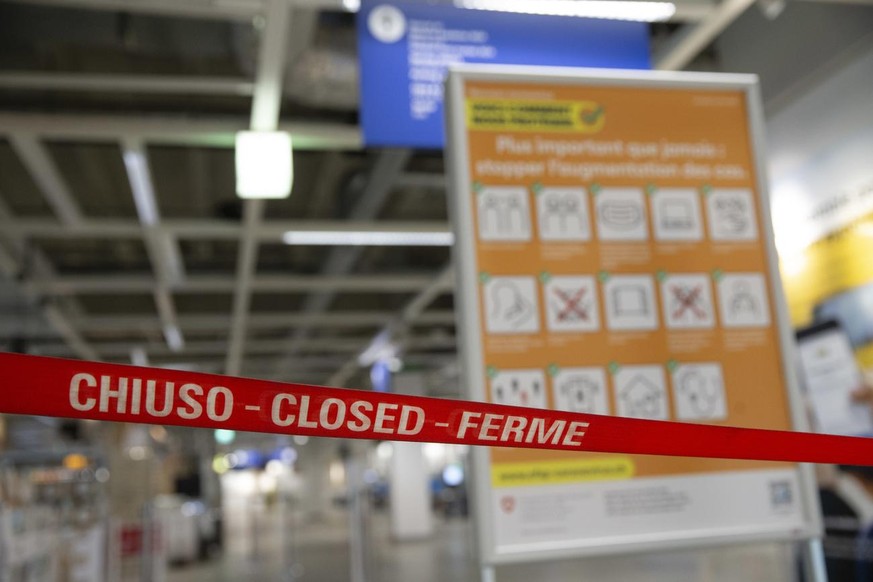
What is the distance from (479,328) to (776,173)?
3.34 metres

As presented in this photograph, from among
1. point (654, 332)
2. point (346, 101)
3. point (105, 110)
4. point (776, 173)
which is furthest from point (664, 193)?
point (105, 110)

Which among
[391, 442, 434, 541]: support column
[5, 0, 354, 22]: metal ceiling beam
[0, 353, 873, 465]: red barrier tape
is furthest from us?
[391, 442, 434, 541]: support column

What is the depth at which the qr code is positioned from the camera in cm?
224

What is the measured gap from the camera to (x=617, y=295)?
7.47 ft

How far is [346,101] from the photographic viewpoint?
18.9 ft

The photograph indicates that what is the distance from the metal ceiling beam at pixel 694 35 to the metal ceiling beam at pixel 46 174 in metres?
4.78

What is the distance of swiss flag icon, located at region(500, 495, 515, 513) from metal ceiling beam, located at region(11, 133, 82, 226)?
5.71 meters

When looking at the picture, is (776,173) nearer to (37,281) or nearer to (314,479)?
(37,281)

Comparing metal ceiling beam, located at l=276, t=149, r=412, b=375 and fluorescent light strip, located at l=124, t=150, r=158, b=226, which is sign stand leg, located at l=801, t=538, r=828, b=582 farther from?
fluorescent light strip, located at l=124, t=150, r=158, b=226

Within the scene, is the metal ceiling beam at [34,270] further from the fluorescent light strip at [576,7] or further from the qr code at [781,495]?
the qr code at [781,495]

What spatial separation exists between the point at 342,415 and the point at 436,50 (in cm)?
295

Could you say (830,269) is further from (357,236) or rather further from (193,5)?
(357,236)

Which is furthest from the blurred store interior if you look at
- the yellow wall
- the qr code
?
the qr code


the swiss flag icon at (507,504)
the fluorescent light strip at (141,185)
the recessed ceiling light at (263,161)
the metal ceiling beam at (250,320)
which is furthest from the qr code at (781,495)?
the metal ceiling beam at (250,320)
